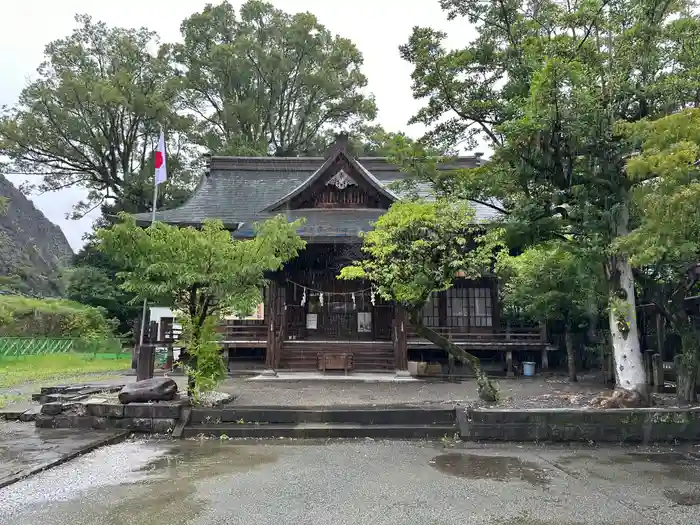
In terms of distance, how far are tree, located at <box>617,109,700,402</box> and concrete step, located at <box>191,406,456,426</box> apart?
4.27 metres

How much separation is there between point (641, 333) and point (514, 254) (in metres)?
4.65

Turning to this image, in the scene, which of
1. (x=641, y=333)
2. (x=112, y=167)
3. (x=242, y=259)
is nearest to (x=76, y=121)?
(x=112, y=167)

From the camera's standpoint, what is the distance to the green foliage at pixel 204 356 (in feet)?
31.1

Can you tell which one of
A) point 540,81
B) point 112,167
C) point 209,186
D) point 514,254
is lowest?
point 514,254

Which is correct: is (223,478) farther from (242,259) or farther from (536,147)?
(536,147)

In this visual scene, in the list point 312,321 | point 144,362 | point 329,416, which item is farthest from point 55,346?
point 329,416

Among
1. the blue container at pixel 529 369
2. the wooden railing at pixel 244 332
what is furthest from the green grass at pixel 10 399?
the blue container at pixel 529 369

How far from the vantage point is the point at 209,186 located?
22750 millimetres

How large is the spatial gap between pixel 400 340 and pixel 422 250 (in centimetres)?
667

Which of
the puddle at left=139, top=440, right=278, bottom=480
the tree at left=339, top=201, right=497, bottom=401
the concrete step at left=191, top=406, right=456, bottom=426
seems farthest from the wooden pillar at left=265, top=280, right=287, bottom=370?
the puddle at left=139, top=440, right=278, bottom=480

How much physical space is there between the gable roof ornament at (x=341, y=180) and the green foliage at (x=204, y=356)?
8.86 metres

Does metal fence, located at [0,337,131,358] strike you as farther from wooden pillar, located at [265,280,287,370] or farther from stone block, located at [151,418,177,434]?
stone block, located at [151,418,177,434]

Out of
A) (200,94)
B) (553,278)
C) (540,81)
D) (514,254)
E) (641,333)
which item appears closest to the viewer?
(540,81)

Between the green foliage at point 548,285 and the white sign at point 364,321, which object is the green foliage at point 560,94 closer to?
the green foliage at point 548,285
